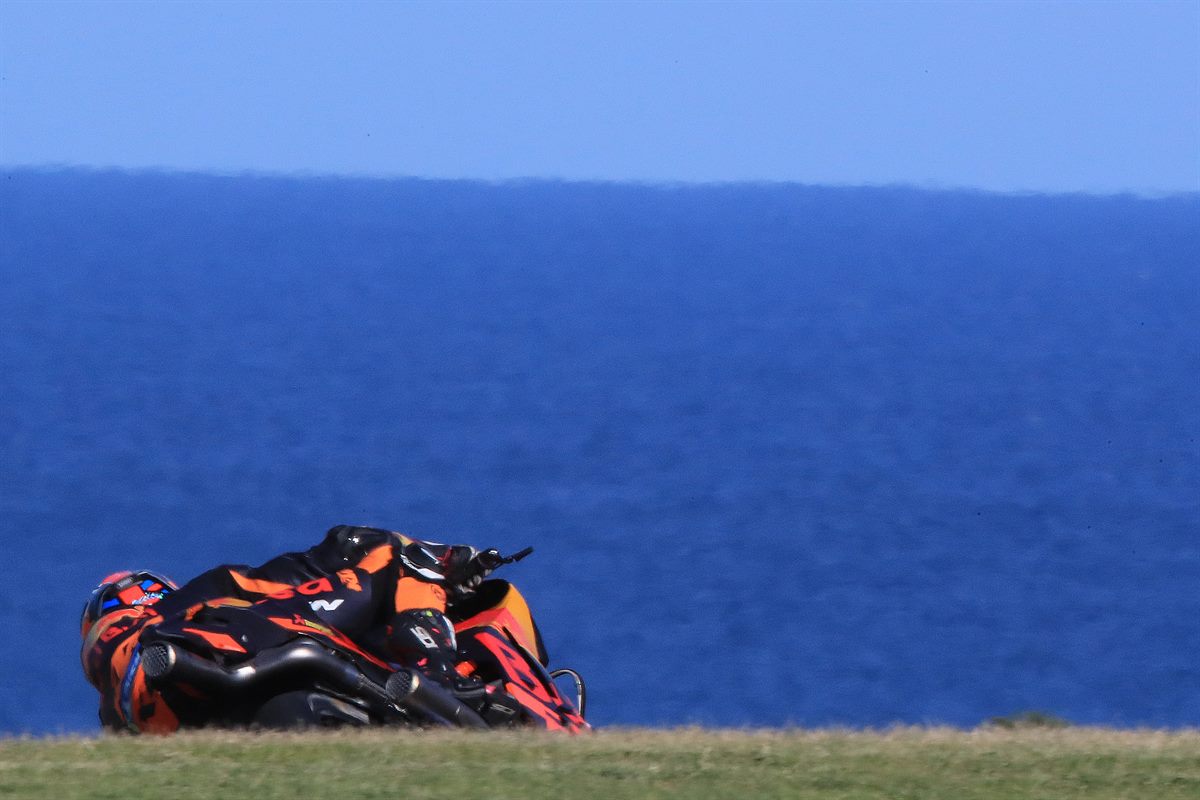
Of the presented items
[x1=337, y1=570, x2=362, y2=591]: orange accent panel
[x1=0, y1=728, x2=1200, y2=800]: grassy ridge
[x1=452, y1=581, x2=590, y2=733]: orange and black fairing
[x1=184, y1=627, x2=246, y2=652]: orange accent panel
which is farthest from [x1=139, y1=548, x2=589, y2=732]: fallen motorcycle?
[x1=0, y1=728, x2=1200, y2=800]: grassy ridge

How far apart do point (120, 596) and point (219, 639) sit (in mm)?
1494

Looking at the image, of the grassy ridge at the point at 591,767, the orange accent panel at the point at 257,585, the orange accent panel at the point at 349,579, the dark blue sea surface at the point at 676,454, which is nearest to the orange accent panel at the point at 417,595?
the orange accent panel at the point at 349,579

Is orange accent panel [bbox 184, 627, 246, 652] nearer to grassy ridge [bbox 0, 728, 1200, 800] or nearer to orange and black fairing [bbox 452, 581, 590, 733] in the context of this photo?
grassy ridge [bbox 0, 728, 1200, 800]

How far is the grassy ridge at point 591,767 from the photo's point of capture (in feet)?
25.1

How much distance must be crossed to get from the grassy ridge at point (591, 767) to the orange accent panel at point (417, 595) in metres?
1.78

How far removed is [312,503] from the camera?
186ft

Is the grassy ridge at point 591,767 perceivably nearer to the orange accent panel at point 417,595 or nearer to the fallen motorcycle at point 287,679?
the fallen motorcycle at point 287,679

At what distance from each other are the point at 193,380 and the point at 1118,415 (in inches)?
1296

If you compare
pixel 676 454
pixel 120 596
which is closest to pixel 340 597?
pixel 120 596

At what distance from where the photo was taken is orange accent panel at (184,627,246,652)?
32.3 feet

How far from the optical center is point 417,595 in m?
11.1

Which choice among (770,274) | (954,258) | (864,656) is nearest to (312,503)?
(864,656)

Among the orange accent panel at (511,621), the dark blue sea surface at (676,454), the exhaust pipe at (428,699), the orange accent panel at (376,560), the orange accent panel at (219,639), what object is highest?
the dark blue sea surface at (676,454)

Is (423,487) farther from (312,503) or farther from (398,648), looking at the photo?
(398,648)
